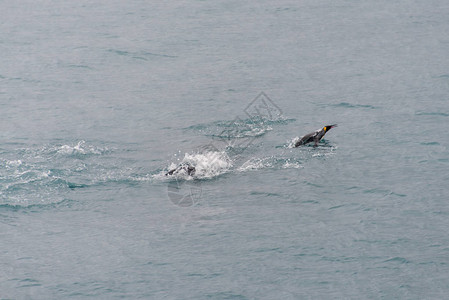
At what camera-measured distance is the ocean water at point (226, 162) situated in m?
15.6

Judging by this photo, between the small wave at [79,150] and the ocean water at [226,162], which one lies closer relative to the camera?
the ocean water at [226,162]

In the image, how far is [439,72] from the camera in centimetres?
2961

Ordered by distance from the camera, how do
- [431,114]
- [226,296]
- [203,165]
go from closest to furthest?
[226,296] < [203,165] < [431,114]

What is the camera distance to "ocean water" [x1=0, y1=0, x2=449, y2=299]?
15.6 meters

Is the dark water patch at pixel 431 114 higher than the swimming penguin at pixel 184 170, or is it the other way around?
the swimming penguin at pixel 184 170

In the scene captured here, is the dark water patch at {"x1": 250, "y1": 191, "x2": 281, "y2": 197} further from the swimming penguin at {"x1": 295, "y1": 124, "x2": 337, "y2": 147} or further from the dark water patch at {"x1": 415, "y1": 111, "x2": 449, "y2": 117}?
the dark water patch at {"x1": 415, "y1": 111, "x2": 449, "y2": 117}

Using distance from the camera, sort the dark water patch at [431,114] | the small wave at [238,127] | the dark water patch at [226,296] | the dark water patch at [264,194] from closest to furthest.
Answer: the dark water patch at [226,296] < the dark water patch at [264,194] < the small wave at [238,127] < the dark water patch at [431,114]

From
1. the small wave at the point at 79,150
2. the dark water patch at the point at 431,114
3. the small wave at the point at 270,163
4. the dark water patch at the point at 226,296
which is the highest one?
the small wave at the point at 79,150

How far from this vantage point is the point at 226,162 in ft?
67.4

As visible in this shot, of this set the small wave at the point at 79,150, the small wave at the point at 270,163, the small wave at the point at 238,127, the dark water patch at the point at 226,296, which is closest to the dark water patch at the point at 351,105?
the small wave at the point at 238,127

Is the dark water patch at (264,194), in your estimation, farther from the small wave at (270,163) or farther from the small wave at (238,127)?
the small wave at (238,127)

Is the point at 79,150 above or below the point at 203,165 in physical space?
above

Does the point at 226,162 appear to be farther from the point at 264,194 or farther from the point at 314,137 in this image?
the point at 314,137

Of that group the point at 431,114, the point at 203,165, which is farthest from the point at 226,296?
the point at 431,114
